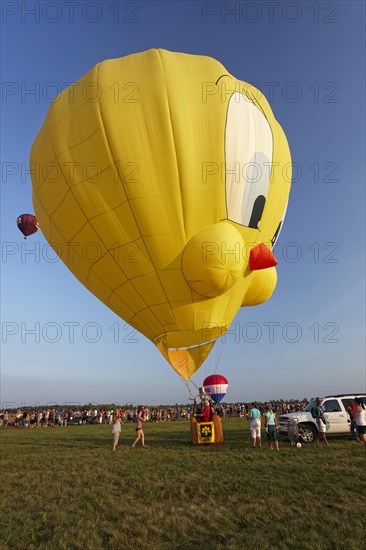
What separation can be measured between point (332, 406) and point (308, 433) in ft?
4.12

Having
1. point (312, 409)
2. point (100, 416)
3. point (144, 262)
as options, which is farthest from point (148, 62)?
point (100, 416)

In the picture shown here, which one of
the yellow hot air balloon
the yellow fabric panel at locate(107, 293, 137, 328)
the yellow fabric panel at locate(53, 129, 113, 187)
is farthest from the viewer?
the yellow fabric panel at locate(107, 293, 137, 328)

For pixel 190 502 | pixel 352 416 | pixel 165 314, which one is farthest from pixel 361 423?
pixel 190 502

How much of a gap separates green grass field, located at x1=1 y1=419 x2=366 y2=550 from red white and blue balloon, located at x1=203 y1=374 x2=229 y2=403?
10651mm

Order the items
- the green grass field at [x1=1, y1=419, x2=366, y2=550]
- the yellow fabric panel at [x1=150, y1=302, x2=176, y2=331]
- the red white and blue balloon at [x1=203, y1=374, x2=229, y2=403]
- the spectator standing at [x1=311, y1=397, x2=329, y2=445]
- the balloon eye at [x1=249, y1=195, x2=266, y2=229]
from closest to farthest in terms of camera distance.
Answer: the green grass field at [x1=1, y1=419, x2=366, y2=550] < the yellow fabric panel at [x1=150, y1=302, x2=176, y2=331] < the balloon eye at [x1=249, y1=195, x2=266, y2=229] < the spectator standing at [x1=311, y1=397, x2=329, y2=445] < the red white and blue balloon at [x1=203, y1=374, x2=229, y2=403]

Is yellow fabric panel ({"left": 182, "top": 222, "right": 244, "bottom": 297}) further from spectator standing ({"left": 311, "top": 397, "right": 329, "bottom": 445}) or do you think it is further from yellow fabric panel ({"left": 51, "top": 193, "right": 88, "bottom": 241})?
spectator standing ({"left": 311, "top": 397, "right": 329, "bottom": 445})

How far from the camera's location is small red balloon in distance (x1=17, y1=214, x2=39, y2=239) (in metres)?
24.2

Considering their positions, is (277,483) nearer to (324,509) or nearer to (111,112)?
(324,509)

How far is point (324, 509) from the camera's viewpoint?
511 centimetres

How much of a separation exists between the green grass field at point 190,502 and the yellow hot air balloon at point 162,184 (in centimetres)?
409

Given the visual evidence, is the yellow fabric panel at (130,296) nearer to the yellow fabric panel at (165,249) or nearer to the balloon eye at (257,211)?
the yellow fabric panel at (165,249)

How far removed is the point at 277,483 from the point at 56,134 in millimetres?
9684

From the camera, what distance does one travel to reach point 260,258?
10.9 metres

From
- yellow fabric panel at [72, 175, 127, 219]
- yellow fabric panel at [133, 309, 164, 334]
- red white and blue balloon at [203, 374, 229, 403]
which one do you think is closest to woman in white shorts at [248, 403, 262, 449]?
yellow fabric panel at [133, 309, 164, 334]
